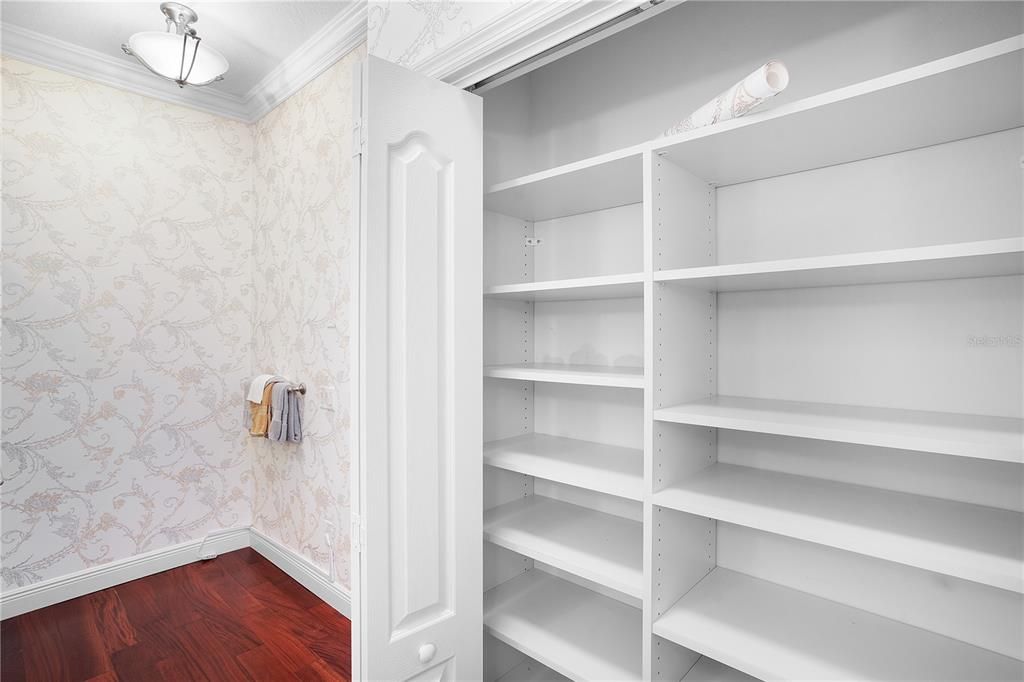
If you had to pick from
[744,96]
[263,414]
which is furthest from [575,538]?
[263,414]

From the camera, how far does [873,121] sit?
0.97 m

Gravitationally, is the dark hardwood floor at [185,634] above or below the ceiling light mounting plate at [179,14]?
below

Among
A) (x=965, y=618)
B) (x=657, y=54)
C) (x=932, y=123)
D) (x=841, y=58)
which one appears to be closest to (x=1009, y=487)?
(x=965, y=618)

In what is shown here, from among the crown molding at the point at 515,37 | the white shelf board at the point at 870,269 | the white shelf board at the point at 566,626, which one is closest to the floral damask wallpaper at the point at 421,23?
the crown molding at the point at 515,37

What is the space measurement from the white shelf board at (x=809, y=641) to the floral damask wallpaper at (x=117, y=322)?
2571 mm

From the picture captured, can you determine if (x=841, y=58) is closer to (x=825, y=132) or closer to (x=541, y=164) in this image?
(x=825, y=132)

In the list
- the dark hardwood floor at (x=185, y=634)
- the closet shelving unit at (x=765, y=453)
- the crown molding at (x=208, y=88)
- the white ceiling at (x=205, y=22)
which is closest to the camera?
the closet shelving unit at (x=765, y=453)

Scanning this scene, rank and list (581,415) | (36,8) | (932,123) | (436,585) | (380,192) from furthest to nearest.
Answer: (36,8), (581,415), (436,585), (380,192), (932,123)

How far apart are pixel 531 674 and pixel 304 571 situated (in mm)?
1366

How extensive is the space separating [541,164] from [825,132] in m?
0.95

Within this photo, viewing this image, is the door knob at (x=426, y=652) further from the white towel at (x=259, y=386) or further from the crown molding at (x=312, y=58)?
the crown molding at (x=312, y=58)

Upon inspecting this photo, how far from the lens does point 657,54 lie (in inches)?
59.3

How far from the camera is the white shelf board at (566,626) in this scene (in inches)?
51.1

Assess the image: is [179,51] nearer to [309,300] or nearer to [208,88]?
[208,88]
